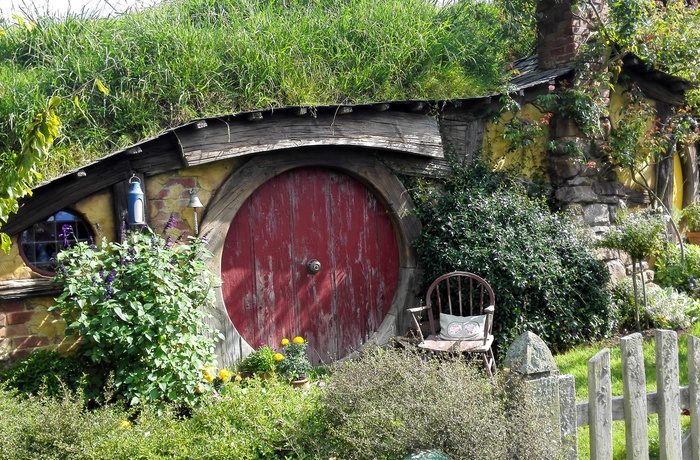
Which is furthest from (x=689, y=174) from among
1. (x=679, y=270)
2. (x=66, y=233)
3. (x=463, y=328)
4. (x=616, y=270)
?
(x=66, y=233)

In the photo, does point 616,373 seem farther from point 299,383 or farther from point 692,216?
point 692,216

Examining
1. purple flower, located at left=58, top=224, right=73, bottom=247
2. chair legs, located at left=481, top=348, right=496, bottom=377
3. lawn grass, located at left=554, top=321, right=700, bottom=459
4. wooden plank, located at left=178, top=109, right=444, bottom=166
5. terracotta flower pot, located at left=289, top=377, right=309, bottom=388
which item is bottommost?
lawn grass, located at left=554, top=321, right=700, bottom=459

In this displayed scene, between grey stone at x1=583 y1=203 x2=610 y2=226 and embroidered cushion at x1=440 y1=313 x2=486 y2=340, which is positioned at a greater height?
grey stone at x1=583 y1=203 x2=610 y2=226

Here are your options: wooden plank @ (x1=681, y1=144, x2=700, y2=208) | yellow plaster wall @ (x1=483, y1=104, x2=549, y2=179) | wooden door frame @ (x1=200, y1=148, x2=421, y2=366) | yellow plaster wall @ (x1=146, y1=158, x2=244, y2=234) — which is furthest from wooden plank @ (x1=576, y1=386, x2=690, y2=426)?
wooden plank @ (x1=681, y1=144, x2=700, y2=208)

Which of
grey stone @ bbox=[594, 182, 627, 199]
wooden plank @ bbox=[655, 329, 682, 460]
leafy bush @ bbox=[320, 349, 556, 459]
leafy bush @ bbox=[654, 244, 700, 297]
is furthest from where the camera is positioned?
leafy bush @ bbox=[654, 244, 700, 297]

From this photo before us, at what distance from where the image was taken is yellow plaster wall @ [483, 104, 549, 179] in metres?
6.97

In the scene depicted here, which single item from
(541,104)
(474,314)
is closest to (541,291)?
(474,314)

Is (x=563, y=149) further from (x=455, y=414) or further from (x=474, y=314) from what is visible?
(x=455, y=414)

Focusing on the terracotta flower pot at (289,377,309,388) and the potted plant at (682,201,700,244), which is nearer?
the terracotta flower pot at (289,377,309,388)

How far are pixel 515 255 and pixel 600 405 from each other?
3117 mm

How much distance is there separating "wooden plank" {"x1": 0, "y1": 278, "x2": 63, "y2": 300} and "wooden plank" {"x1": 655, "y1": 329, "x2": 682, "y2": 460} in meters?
4.04

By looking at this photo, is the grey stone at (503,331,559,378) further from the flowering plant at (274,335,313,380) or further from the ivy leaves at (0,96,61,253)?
the ivy leaves at (0,96,61,253)

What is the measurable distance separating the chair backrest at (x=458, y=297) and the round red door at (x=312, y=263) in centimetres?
52

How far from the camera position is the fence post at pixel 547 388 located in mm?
3055
